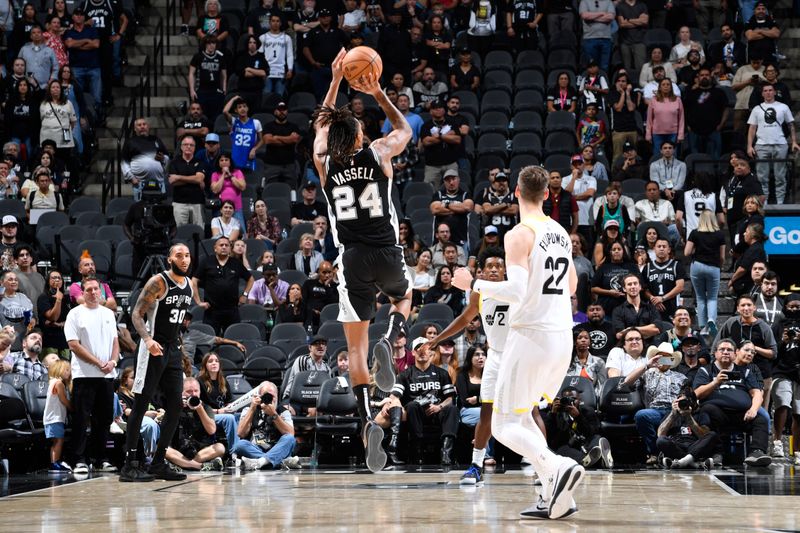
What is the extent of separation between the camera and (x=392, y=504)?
8.78m

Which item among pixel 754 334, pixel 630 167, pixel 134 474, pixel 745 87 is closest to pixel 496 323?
pixel 134 474

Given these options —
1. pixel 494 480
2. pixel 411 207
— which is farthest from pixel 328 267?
pixel 494 480

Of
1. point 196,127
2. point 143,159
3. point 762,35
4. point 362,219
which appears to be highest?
point 762,35

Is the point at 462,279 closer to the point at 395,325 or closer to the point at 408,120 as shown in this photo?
the point at 395,325

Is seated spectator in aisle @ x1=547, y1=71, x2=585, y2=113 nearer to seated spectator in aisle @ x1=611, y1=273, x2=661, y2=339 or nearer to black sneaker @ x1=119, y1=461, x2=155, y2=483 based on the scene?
seated spectator in aisle @ x1=611, y1=273, x2=661, y2=339

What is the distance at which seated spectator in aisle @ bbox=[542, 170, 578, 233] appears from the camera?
17188mm

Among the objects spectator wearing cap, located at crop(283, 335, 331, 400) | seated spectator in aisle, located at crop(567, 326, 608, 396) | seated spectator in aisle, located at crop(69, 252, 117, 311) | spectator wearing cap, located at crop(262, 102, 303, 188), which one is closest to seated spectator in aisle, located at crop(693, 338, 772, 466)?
seated spectator in aisle, located at crop(567, 326, 608, 396)

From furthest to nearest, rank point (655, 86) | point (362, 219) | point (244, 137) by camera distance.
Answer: point (655, 86) → point (244, 137) → point (362, 219)

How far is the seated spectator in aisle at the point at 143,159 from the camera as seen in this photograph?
18.8 meters

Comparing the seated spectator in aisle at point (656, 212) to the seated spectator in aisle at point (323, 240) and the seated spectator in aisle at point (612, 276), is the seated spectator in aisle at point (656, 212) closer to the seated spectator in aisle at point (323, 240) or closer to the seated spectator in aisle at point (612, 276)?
the seated spectator in aisle at point (612, 276)

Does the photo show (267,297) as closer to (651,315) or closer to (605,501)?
(651,315)

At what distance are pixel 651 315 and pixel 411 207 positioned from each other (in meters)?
4.58

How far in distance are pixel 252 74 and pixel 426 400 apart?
8.64 metres

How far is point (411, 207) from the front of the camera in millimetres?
18344
